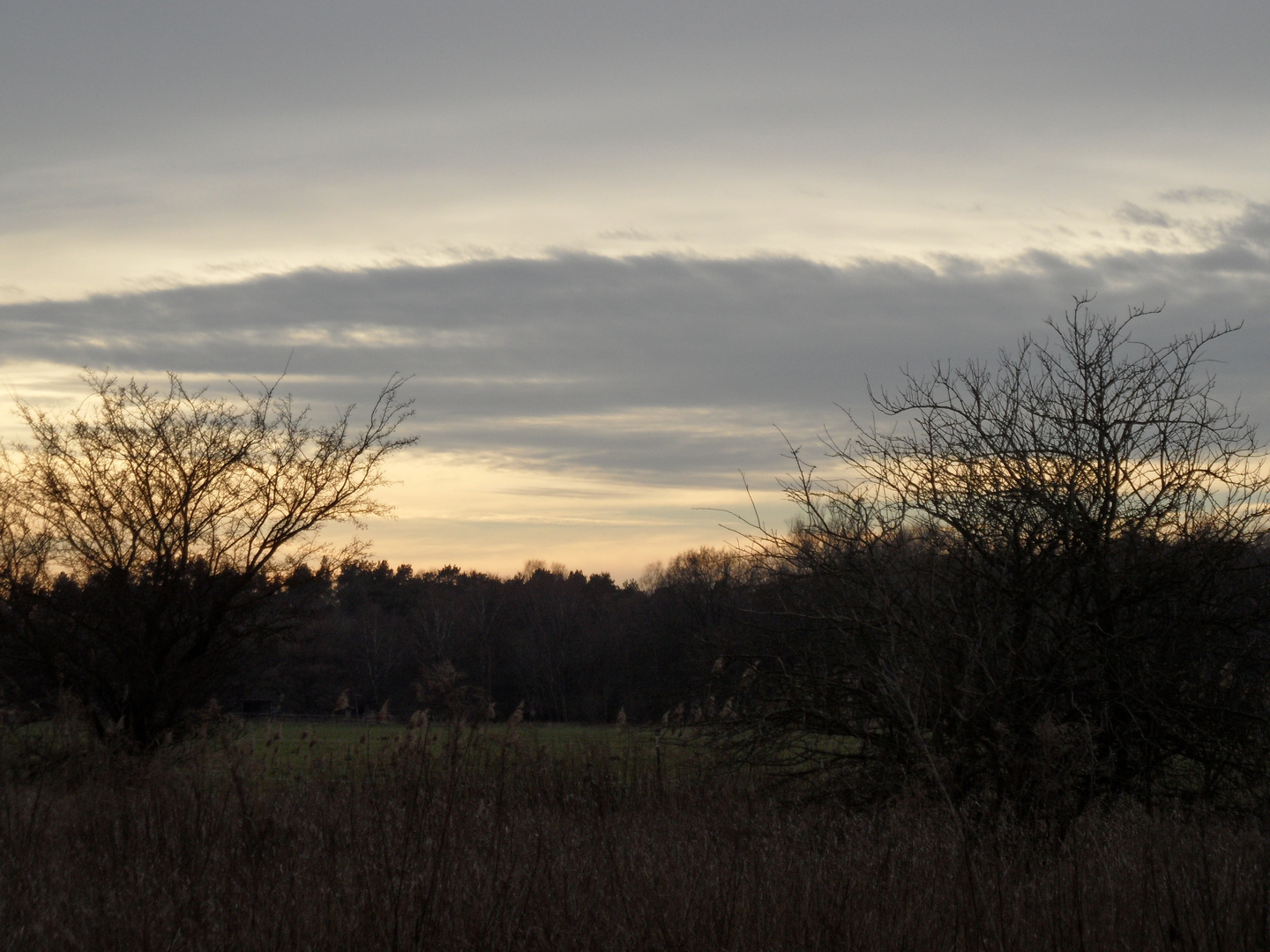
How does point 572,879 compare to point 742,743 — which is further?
point 742,743

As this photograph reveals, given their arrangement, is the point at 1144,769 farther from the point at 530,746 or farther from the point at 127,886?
the point at 127,886

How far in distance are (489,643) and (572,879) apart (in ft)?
15.7

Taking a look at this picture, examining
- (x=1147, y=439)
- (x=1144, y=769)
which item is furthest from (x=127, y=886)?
(x=1147, y=439)

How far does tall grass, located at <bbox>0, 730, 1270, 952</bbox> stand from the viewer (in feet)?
16.5

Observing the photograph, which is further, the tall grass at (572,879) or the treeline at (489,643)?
the treeline at (489,643)

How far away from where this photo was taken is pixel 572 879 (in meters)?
6.16

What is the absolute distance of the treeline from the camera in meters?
13.2

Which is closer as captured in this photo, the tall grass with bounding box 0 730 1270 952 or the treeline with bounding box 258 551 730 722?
the tall grass with bounding box 0 730 1270 952

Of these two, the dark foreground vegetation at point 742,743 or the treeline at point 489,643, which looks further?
the treeline at point 489,643

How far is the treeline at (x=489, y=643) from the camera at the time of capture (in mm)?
13250

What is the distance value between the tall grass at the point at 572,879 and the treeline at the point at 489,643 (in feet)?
3.47

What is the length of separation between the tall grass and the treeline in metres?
1.06

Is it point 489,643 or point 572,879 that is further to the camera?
point 489,643

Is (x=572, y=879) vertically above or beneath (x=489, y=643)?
beneath
